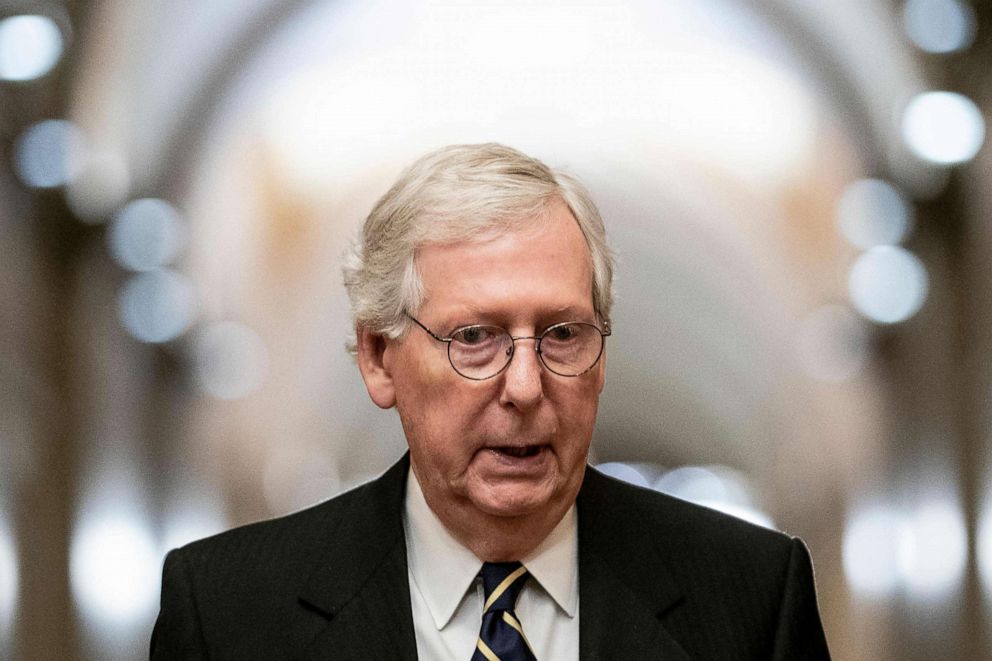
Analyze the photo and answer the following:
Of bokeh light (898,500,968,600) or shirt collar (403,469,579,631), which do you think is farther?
bokeh light (898,500,968,600)

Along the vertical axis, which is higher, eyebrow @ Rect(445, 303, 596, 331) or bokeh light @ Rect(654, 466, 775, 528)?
eyebrow @ Rect(445, 303, 596, 331)

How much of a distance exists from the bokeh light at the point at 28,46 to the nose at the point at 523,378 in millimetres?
4368

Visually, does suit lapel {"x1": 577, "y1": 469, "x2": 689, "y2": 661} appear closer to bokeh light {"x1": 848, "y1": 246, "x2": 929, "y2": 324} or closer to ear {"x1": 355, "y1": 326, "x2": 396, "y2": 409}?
ear {"x1": 355, "y1": 326, "x2": 396, "y2": 409}

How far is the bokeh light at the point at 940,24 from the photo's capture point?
19.7 feet

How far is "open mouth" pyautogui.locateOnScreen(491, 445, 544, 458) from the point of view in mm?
2354

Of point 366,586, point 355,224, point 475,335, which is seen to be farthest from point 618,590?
point 355,224

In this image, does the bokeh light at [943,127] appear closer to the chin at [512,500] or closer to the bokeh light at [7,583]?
the chin at [512,500]

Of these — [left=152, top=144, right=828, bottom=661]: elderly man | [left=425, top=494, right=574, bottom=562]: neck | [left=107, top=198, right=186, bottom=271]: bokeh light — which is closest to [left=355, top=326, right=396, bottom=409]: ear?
[left=152, top=144, right=828, bottom=661]: elderly man

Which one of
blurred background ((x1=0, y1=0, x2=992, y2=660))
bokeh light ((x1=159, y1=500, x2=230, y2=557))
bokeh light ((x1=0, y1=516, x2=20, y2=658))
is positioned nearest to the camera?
bokeh light ((x1=0, y1=516, x2=20, y2=658))

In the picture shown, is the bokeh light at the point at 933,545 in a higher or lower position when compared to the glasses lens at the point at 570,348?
lower

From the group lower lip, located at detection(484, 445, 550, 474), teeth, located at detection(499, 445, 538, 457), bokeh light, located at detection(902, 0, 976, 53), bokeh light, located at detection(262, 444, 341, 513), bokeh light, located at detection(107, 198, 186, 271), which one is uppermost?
bokeh light, located at detection(902, 0, 976, 53)

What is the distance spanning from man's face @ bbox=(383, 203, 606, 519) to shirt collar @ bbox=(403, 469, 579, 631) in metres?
0.13

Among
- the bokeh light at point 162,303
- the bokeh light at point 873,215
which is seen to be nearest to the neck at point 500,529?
the bokeh light at point 162,303

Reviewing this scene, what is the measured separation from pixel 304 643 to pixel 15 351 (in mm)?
3967
